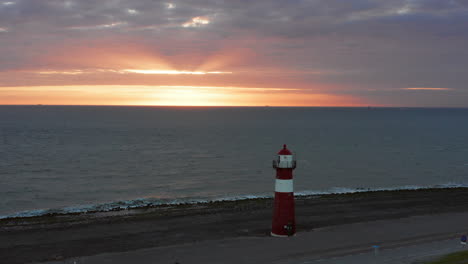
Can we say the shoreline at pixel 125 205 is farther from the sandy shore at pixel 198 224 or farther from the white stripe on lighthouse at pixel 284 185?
the white stripe on lighthouse at pixel 284 185

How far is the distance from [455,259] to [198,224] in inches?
515

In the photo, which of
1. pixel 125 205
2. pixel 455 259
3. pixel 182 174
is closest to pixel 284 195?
pixel 455 259

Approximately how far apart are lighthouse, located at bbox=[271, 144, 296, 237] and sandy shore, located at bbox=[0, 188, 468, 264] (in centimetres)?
66

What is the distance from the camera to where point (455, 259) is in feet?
51.6

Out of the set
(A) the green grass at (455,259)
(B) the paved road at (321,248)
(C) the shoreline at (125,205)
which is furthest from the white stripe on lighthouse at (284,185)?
(C) the shoreline at (125,205)

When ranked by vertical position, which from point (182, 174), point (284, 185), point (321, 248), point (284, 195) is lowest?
point (321, 248)

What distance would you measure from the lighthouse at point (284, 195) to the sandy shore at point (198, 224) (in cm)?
66

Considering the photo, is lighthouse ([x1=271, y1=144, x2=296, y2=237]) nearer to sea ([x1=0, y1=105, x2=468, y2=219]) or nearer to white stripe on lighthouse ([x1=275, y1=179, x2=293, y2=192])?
white stripe on lighthouse ([x1=275, y1=179, x2=293, y2=192])

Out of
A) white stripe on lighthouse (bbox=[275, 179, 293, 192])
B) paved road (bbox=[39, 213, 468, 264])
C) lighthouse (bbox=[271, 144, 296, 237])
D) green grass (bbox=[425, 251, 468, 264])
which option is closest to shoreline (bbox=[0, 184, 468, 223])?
paved road (bbox=[39, 213, 468, 264])

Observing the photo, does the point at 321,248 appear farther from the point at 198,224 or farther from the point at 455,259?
the point at 198,224

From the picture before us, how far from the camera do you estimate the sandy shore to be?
66.1 ft

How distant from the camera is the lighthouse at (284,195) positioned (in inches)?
739

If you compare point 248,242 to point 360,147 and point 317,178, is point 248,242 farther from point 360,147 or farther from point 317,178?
→ point 360,147

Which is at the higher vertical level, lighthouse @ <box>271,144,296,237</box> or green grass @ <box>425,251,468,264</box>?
lighthouse @ <box>271,144,296,237</box>
